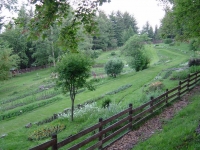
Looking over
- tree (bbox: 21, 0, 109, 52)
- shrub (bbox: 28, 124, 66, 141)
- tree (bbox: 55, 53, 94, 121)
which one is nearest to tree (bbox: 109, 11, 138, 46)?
tree (bbox: 55, 53, 94, 121)

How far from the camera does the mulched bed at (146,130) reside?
734cm

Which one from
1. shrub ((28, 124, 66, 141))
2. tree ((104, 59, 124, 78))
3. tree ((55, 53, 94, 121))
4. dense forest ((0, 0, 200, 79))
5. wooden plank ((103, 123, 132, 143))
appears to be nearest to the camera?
dense forest ((0, 0, 200, 79))

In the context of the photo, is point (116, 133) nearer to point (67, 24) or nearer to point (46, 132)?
point (46, 132)

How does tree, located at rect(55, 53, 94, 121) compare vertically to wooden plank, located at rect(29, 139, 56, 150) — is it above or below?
above

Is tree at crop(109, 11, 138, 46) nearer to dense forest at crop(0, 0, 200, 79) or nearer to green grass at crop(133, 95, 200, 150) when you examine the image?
dense forest at crop(0, 0, 200, 79)

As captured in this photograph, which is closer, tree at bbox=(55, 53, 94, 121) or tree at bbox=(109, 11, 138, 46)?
tree at bbox=(55, 53, 94, 121)

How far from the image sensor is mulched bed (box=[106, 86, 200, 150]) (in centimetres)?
734

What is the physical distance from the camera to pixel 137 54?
35406mm

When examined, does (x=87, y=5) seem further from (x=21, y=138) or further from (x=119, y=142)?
(x=21, y=138)

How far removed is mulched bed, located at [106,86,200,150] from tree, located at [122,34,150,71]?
23.6 meters

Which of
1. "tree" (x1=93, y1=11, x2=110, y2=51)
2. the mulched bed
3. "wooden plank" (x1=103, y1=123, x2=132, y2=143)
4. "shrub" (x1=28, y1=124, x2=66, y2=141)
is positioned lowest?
"shrub" (x1=28, y1=124, x2=66, y2=141)

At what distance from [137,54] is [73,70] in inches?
967

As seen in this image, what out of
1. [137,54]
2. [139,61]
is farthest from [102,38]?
[139,61]

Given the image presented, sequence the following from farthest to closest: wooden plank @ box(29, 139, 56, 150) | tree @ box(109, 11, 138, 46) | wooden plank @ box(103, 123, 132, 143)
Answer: tree @ box(109, 11, 138, 46)
wooden plank @ box(103, 123, 132, 143)
wooden plank @ box(29, 139, 56, 150)
